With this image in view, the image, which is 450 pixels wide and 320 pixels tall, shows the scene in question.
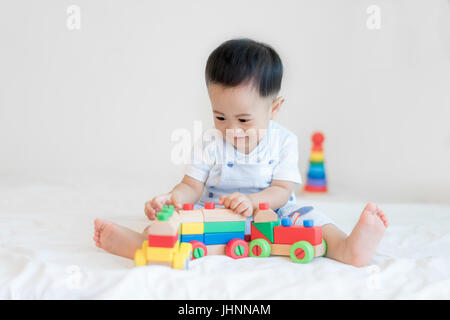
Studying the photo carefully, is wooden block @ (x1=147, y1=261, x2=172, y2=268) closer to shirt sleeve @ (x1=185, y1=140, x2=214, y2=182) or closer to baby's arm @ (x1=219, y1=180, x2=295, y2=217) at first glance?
baby's arm @ (x1=219, y1=180, x2=295, y2=217)

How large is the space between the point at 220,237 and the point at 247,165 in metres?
0.28

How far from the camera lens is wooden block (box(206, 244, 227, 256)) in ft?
3.34

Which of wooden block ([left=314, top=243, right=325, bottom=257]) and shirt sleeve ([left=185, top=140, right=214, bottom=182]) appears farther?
shirt sleeve ([left=185, top=140, right=214, bottom=182])

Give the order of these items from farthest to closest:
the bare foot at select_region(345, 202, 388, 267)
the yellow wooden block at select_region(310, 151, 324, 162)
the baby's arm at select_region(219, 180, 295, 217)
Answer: the yellow wooden block at select_region(310, 151, 324, 162), the baby's arm at select_region(219, 180, 295, 217), the bare foot at select_region(345, 202, 388, 267)

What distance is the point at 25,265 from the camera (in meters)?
A: 0.88

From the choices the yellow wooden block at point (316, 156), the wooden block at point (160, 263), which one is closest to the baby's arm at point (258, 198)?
the wooden block at point (160, 263)

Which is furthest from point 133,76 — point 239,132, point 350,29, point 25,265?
point 25,265

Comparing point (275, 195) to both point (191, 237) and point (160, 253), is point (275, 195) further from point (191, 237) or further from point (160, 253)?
point (160, 253)

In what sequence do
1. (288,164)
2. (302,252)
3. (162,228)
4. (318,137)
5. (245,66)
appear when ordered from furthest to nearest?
1. (318,137)
2. (288,164)
3. (245,66)
4. (302,252)
5. (162,228)

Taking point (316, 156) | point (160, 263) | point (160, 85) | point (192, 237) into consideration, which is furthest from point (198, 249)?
point (160, 85)

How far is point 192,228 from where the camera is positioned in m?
1.01

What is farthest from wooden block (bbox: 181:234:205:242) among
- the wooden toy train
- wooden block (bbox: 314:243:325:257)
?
wooden block (bbox: 314:243:325:257)

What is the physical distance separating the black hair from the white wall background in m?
1.01
